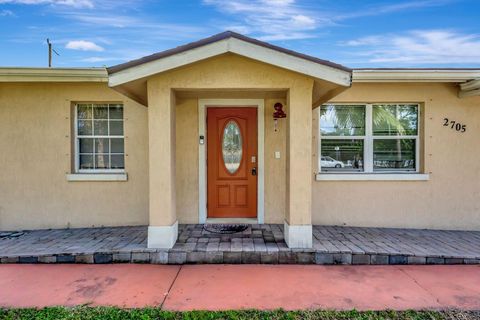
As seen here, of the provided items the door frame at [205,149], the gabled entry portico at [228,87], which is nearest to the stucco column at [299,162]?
the gabled entry portico at [228,87]

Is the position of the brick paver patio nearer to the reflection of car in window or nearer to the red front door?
the red front door

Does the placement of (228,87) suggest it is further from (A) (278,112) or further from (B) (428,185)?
(B) (428,185)

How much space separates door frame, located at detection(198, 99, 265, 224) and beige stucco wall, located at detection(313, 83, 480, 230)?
1.18m

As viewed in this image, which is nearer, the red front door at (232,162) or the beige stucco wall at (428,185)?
the beige stucco wall at (428,185)

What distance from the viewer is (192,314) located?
2.98 m

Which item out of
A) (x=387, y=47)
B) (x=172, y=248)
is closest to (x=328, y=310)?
(x=172, y=248)

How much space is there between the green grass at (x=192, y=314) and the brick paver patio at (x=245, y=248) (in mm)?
1335

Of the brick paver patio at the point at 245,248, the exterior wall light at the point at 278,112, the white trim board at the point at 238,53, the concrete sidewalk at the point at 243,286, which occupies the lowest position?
the concrete sidewalk at the point at 243,286

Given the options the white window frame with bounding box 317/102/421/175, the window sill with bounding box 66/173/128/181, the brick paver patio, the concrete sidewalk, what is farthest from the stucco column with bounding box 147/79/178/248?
the white window frame with bounding box 317/102/421/175

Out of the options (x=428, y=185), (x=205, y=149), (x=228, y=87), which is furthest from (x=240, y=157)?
(x=428, y=185)

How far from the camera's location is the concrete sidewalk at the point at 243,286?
10.8 ft

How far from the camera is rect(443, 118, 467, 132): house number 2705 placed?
6012mm

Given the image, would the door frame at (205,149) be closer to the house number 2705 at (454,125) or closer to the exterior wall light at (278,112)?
the exterior wall light at (278,112)

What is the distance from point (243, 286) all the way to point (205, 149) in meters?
3.17
